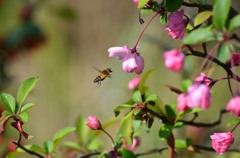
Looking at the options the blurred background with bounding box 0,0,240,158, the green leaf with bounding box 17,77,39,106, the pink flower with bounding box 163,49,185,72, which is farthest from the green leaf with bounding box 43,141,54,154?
the blurred background with bounding box 0,0,240,158

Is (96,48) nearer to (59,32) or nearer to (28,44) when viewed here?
(59,32)

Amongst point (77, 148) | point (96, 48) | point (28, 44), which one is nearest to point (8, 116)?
point (77, 148)

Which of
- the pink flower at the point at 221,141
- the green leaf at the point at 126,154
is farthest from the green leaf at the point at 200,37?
the green leaf at the point at 126,154

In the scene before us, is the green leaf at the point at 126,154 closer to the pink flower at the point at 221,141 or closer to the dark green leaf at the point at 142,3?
the pink flower at the point at 221,141

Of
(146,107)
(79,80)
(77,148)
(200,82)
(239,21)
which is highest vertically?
(239,21)

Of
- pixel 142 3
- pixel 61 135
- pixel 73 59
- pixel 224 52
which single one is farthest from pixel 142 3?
pixel 73 59

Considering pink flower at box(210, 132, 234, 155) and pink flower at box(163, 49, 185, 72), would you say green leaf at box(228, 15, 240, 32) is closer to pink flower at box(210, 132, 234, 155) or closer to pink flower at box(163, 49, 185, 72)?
pink flower at box(163, 49, 185, 72)
